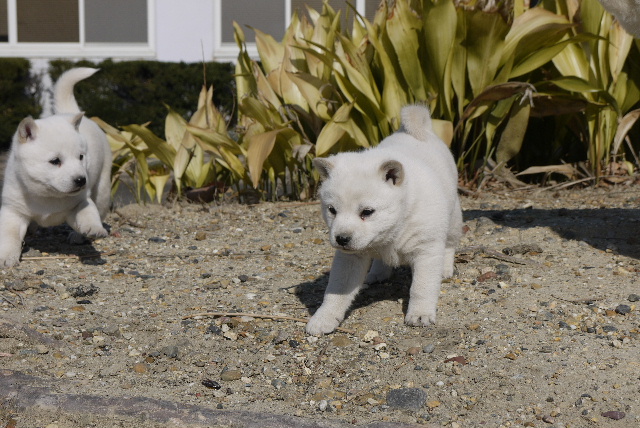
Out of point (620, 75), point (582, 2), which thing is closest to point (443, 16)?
point (582, 2)

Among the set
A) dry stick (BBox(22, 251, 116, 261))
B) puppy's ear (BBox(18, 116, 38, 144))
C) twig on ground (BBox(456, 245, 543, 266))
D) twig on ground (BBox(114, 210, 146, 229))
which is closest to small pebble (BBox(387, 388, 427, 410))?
twig on ground (BBox(456, 245, 543, 266))

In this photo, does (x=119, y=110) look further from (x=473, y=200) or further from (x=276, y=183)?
(x=473, y=200)

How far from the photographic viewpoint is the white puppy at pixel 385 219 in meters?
3.32

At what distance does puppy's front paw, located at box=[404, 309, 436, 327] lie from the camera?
3562 mm

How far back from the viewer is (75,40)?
11.2 meters

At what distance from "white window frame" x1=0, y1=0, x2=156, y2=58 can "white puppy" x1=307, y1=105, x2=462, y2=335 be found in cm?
779

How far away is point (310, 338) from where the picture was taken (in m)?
3.56

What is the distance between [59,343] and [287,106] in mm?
3244

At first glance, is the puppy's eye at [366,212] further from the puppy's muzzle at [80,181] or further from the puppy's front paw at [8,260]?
the puppy's front paw at [8,260]

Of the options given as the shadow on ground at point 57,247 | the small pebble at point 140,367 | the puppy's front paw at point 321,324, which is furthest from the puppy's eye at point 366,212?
the shadow on ground at point 57,247

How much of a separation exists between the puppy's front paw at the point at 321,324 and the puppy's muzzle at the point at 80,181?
183cm

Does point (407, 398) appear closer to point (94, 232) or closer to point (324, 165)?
point (324, 165)

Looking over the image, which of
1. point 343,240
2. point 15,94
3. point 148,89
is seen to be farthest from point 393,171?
point 15,94

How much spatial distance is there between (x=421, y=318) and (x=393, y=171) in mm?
709
